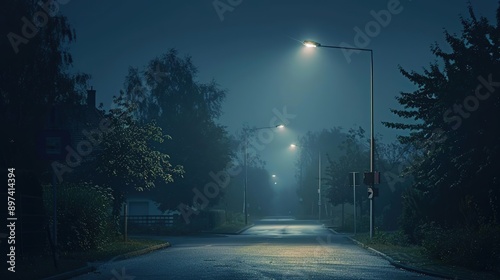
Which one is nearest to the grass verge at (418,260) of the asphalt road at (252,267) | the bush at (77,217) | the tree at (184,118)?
the asphalt road at (252,267)

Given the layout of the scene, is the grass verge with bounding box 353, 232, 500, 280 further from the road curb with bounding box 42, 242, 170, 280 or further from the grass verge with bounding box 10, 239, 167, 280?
the grass verge with bounding box 10, 239, 167, 280

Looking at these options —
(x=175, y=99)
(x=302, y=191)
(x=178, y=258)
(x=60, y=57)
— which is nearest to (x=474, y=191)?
(x=178, y=258)

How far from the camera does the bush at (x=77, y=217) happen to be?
23.8 m

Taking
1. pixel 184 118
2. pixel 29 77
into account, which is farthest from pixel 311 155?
pixel 29 77

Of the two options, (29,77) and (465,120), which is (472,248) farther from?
(29,77)

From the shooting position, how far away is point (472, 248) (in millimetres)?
18438

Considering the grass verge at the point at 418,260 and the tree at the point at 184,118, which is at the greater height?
the tree at the point at 184,118

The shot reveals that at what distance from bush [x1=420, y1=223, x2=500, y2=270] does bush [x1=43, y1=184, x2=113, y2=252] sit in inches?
446

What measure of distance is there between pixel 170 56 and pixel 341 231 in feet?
82.8

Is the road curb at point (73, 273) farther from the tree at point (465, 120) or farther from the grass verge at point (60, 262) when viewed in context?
the tree at point (465, 120)

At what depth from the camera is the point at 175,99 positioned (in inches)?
2594

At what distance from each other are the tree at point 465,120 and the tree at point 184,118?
34.2m

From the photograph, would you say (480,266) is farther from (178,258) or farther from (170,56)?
(170,56)

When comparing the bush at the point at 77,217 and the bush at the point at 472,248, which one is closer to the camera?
the bush at the point at 472,248
